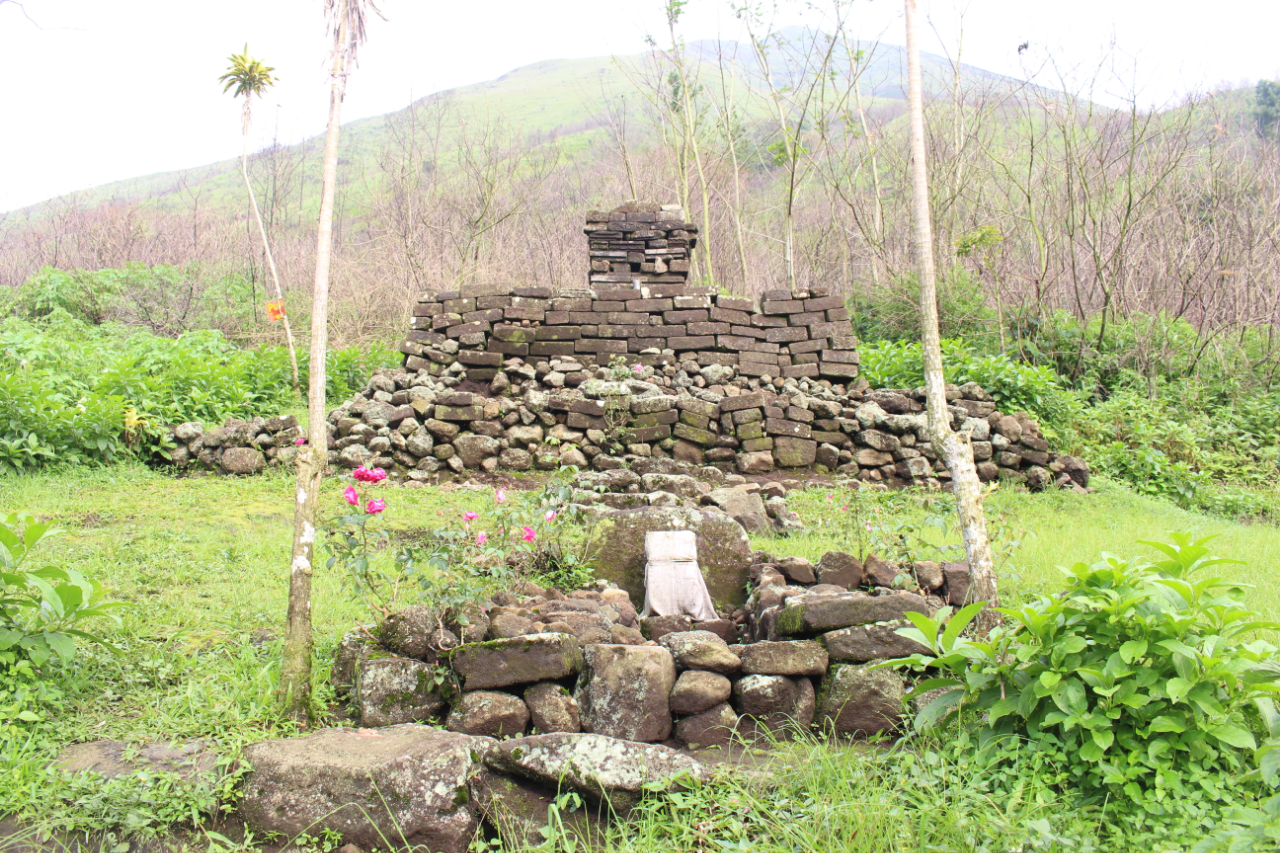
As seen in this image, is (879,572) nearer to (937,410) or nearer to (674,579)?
(937,410)

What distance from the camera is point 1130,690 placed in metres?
2.43

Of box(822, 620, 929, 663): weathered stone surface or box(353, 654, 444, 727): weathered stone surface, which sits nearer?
box(353, 654, 444, 727): weathered stone surface

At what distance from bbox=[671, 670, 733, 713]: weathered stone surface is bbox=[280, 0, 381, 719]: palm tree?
149cm

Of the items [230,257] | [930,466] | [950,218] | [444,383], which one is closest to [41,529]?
[444,383]

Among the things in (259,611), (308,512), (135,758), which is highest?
(308,512)

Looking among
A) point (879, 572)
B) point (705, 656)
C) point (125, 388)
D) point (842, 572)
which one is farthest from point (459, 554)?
point (125, 388)

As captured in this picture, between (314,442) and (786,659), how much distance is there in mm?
2166

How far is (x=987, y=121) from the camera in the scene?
49.3 feet

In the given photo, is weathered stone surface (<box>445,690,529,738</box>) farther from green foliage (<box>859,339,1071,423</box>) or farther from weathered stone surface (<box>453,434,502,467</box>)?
green foliage (<box>859,339,1071,423</box>)

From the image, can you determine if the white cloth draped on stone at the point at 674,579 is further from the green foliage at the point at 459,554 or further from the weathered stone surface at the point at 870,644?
the weathered stone surface at the point at 870,644

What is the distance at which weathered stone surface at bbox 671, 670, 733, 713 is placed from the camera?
10.7 feet

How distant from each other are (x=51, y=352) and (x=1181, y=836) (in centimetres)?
1182

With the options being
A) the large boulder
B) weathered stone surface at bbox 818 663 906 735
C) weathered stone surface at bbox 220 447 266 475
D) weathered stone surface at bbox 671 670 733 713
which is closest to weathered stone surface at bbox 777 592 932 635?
weathered stone surface at bbox 818 663 906 735

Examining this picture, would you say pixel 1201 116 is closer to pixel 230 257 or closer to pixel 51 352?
pixel 51 352
